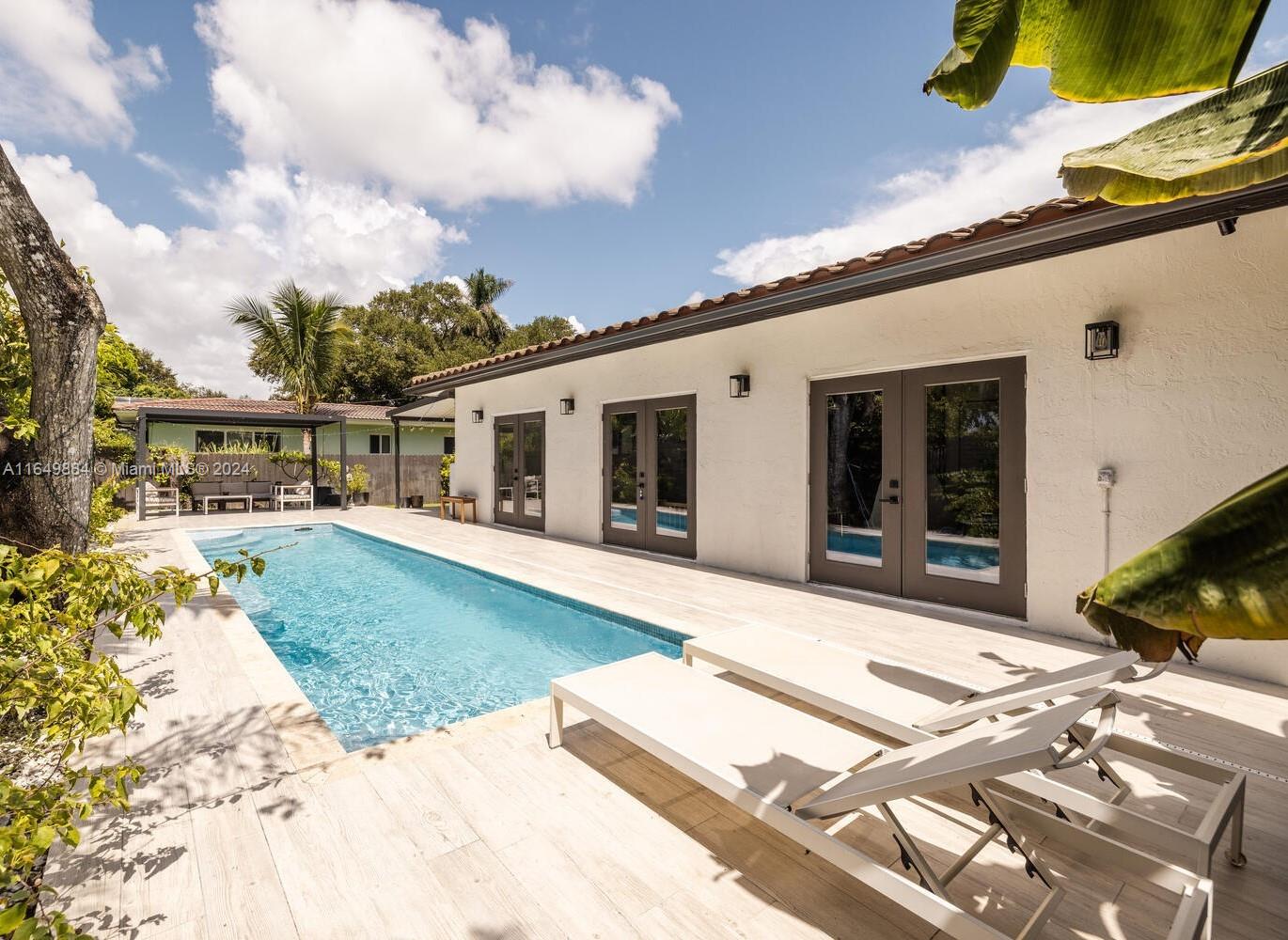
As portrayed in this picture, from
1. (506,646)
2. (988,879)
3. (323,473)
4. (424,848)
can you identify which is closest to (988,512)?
(988,879)

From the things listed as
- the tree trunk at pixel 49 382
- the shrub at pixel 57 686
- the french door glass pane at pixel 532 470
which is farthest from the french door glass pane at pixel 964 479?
the french door glass pane at pixel 532 470

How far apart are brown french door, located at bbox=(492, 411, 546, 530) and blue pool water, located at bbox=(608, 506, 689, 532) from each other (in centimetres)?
224

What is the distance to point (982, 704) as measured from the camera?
102 inches

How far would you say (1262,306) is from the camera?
169 inches

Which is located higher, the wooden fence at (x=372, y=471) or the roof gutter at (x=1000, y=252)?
the roof gutter at (x=1000, y=252)

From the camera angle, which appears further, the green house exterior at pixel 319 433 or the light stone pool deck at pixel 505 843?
the green house exterior at pixel 319 433

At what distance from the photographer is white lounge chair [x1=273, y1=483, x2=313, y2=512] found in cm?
1686

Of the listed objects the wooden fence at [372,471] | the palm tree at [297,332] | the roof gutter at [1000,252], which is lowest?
the wooden fence at [372,471]

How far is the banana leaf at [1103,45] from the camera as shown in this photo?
1215 millimetres

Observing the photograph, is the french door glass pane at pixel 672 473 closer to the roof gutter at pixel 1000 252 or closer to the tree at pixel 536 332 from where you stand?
the roof gutter at pixel 1000 252

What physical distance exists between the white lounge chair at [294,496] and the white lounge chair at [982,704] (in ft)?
54.3

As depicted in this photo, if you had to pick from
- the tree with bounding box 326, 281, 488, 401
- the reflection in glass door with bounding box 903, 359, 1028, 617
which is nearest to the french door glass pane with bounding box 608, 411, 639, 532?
the reflection in glass door with bounding box 903, 359, 1028, 617

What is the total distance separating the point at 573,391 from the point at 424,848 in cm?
928

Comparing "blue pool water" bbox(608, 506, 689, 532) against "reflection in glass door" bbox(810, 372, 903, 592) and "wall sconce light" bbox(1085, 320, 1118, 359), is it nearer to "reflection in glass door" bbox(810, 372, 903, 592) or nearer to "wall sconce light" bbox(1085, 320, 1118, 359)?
"reflection in glass door" bbox(810, 372, 903, 592)
